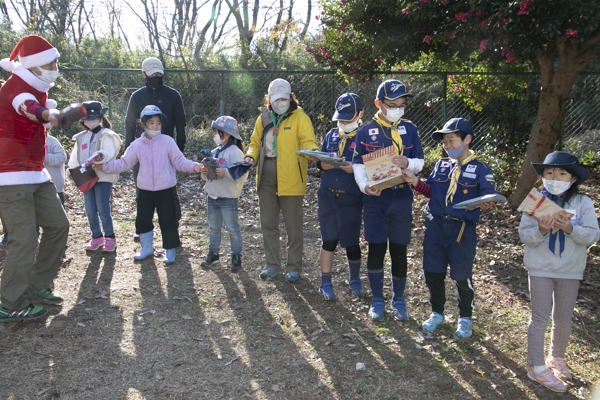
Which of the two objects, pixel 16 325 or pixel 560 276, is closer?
pixel 560 276

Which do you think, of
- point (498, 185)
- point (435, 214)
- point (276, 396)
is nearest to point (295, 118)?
point (435, 214)

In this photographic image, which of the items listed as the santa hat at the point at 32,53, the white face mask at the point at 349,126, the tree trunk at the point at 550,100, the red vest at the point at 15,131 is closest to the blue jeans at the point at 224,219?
the white face mask at the point at 349,126

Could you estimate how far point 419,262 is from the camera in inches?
260

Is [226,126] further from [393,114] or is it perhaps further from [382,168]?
[382,168]

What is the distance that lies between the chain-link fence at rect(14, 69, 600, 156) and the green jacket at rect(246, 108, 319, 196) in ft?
17.3

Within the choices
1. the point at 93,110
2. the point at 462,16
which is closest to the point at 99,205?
the point at 93,110

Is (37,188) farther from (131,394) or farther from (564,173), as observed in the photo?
(564,173)

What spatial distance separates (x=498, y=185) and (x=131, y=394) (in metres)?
7.91

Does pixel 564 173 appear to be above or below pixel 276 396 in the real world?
above

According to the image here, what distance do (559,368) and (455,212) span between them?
4.34 ft

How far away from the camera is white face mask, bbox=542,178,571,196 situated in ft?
12.7

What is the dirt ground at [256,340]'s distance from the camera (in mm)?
3865

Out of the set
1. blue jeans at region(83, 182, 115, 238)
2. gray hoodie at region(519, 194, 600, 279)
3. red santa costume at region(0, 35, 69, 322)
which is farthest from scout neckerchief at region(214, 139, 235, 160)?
gray hoodie at region(519, 194, 600, 279)

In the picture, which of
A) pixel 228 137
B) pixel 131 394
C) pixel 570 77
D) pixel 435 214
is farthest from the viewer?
pixel 570 77
